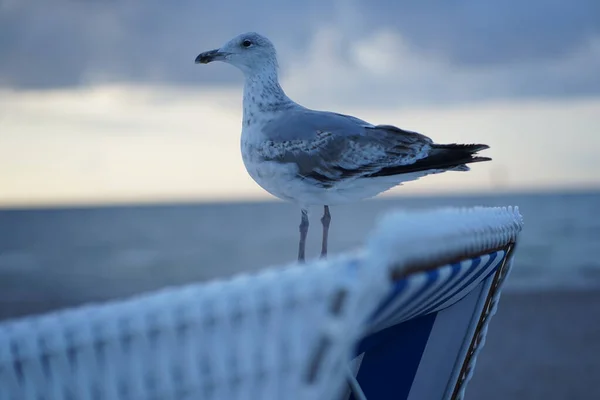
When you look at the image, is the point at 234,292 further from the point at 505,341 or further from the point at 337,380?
the point at 505,341

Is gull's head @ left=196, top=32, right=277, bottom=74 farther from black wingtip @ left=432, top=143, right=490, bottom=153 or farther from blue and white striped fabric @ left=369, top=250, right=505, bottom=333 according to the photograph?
blue and white striped fabric @ left=369, top=250, right=505, bottom=333

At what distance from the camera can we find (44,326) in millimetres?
1457

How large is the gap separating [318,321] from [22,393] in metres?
0.60

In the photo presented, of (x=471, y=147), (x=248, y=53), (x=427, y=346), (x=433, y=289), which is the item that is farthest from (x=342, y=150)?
(x=433, y=289)

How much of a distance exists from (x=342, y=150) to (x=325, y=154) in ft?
0.31

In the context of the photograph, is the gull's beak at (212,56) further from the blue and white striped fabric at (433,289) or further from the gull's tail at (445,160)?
the blue and white striped fabric at (433,289)

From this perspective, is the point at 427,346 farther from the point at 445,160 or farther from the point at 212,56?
the point at 212,56

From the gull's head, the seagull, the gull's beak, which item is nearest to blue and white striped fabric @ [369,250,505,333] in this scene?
the seagull

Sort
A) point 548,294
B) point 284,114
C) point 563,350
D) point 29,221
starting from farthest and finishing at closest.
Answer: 1. point 29,221
2. point 548,294
3. point 563,350
4. point 284,114

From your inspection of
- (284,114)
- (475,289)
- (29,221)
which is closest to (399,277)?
(475,289)

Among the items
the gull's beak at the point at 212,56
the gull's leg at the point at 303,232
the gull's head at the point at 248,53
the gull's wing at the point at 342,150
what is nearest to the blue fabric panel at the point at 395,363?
the gull's leg at the point at 303,232

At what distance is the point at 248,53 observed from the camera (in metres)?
4.48

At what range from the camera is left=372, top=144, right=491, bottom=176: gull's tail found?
158 inches

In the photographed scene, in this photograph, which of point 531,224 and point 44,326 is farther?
point 531,224
